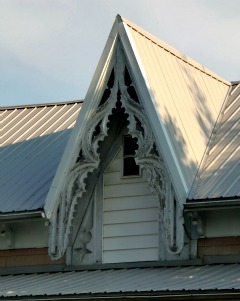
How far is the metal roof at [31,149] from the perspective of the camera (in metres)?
22.4

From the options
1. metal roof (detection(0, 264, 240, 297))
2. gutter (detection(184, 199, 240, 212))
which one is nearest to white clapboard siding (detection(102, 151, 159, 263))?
metal roof (detection(0, 264, 240, 297))

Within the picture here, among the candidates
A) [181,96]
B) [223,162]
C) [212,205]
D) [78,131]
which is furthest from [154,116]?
[181,96]

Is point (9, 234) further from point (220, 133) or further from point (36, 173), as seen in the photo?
point (220, 133)

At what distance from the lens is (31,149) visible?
24656mm

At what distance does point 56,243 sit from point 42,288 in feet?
4.03

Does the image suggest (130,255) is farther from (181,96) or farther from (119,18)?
(119,18)

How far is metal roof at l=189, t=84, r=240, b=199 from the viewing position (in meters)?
20.2

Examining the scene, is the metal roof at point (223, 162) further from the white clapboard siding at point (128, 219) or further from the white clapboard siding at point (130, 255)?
the white clapboard siding at point (130, 255)

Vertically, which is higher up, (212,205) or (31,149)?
(31,149)

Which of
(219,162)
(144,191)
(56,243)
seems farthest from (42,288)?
(219,162)

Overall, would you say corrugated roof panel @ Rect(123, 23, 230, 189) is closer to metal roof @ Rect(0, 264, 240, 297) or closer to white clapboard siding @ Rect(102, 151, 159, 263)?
white clapboard siding @ Rect(102, 151, 159, 263)

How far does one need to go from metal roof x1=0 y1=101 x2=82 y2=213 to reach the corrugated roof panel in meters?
2.70

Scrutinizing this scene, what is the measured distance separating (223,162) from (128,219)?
1933 millimetres

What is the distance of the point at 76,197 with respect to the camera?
21.0 meters
